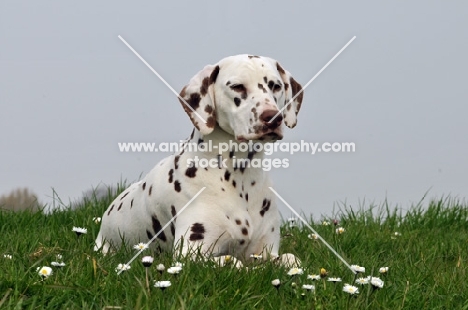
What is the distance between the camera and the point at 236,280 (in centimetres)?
596

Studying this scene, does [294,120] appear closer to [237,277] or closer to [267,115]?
[267,115]

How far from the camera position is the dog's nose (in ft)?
22.6

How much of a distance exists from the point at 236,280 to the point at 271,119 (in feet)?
5.53

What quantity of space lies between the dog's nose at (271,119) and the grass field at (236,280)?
1.30 m

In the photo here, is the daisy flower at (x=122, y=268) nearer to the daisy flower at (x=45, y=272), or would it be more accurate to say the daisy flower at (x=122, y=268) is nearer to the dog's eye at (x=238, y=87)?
the daisy flower at (x=45, y=272)

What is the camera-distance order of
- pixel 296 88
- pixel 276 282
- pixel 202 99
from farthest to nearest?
pixel 296 88
pixel 202 99
pixel 276 282

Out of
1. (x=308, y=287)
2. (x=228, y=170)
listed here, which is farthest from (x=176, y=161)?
(x=308, y=287)

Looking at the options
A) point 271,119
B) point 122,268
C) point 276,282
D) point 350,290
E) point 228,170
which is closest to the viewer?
point 350,290

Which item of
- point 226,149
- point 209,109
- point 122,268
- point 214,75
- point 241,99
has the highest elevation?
point 214,75

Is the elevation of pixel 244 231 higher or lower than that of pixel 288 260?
higher

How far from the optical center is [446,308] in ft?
20.1

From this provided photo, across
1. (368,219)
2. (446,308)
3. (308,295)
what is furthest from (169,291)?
(368,219)

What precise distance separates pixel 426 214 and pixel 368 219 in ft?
3.65

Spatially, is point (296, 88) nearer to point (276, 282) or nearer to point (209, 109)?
point (209, 109)
